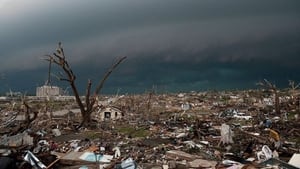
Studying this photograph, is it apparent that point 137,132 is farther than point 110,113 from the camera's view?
No

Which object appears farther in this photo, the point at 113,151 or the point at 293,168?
the point at 113,151

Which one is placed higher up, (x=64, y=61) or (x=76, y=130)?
(x=64, y=61)

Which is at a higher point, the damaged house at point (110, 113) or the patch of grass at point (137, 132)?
the damaged house at point (110, 113)

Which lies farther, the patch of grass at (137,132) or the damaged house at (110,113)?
the damaged house at (110,113)

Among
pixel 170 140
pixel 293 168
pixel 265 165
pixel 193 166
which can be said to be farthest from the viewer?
pixel 170 140

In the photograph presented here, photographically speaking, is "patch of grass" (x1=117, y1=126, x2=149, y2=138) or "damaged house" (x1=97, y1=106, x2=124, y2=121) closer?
"patch of grass" (x1=117, y1=126, x2=149, y2=138)

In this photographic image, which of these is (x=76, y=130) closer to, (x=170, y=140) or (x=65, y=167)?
(x=170, y=140)

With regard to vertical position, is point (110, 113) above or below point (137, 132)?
above

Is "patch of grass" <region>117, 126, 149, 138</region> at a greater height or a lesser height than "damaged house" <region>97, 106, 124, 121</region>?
lesser

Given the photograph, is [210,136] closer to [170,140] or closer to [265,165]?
[170,140]

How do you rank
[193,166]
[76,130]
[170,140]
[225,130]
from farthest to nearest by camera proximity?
[76,130]
[170,140]
[225,130]
[193,166]

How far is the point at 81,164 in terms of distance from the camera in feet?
35.7

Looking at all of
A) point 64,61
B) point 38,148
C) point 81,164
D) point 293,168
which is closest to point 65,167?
point 81,164

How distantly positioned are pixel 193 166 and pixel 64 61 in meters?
13.3
